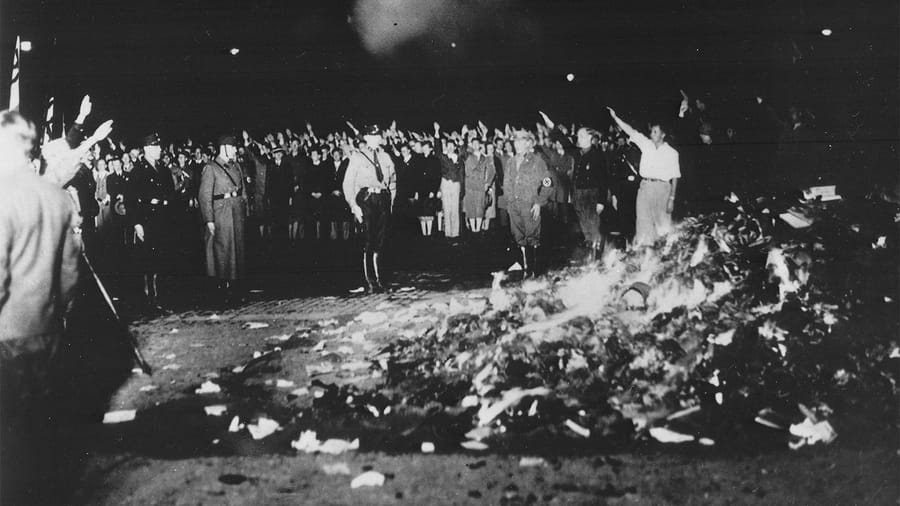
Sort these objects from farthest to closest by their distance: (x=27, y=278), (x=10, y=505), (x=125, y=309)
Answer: (x=125, y=309) < (x=10, y=505) < (x=27, y=278)

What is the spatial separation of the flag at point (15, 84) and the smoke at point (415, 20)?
1.45 meters

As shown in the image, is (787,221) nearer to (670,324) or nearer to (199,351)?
(670,324)

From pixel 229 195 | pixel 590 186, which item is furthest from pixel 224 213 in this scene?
pixel 590 186

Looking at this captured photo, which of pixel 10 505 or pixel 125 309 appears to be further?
pixel 125 309

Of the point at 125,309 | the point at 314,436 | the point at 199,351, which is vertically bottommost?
the point at 314,436

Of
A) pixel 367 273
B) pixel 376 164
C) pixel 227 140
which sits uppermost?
pixel 227 140

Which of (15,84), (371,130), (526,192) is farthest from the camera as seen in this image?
(526,192)

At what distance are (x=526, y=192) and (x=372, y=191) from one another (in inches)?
29.0

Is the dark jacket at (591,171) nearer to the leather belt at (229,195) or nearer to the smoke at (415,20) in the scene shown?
Result: the smoke at (415,20)

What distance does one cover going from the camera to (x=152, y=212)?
307 cm

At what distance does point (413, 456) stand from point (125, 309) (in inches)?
55.6

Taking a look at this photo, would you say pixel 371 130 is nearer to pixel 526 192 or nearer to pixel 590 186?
pixel 526 192

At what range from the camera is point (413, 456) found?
2.73 m

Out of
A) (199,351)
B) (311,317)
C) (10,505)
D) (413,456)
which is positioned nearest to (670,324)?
(413,456)
